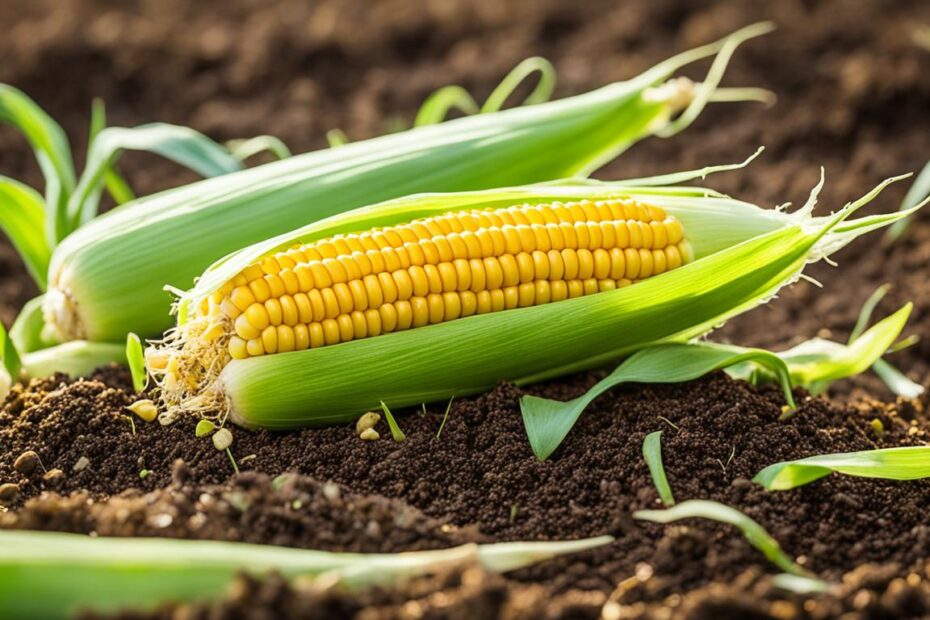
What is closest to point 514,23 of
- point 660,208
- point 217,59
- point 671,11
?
point 671,11

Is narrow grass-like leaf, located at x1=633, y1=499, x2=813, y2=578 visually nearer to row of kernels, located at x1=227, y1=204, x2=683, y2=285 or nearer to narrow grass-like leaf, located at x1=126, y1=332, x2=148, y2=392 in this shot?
row of kernels, located at x1=227, y1=204, x2=683, y2=285

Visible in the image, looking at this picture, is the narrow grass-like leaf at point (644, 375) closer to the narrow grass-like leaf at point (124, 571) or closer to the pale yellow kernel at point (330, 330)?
the pale yellow kernel at point (330, 330)

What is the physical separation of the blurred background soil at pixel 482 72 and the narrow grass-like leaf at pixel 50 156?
753 mm

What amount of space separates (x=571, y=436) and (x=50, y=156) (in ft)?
7.19

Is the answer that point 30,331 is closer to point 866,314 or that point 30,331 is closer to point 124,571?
point 124,571

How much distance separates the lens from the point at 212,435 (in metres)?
2.58

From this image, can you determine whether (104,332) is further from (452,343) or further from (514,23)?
(514,23)

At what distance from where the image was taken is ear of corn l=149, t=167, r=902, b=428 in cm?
253

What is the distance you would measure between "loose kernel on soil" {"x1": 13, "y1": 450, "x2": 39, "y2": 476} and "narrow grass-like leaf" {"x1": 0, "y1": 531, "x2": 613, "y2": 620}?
70 centimetres

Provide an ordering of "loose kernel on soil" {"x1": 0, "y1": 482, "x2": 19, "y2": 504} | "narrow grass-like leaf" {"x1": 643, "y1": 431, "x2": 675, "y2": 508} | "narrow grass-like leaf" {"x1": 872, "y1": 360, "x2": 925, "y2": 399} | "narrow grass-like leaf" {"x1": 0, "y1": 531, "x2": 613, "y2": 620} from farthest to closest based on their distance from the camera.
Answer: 1. "narrow grass-like leaf" {"x1": 872, "y1": 360, "x2": 925, "y2": 399}
2. "loose kernel on soil" {"x1": 0, "y1": 482, "x2": 19, "y2": 504}
3. "narrow grass-like leaf" {"x1": 643, "y1": 431, "x2": 675, "y2": 508}
4. "narrow grass-like leaf" {"x1": 0, "y1": 531, "x2": 613, "y2": 620}

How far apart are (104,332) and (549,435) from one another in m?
1.46

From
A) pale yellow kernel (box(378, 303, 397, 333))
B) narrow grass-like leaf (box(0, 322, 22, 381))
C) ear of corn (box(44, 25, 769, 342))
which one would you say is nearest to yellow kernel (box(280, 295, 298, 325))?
pale yellow kernel (box(378, 303, 397, 333))

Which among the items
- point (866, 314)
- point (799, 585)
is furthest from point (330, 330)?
point (866, 314)

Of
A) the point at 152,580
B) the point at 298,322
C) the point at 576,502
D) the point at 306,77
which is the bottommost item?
the point at 576,502
